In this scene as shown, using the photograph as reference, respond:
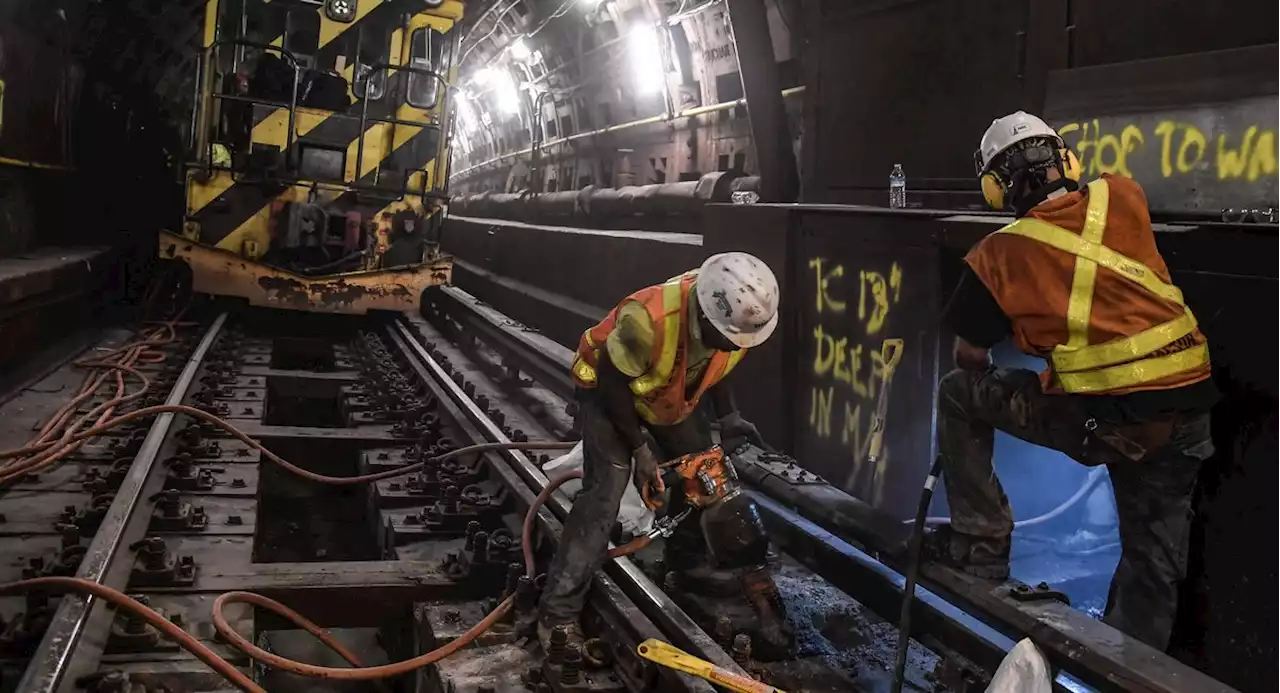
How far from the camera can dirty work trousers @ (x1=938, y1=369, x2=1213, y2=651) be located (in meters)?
3.12

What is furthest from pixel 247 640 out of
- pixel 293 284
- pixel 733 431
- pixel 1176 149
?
pixel 293 284

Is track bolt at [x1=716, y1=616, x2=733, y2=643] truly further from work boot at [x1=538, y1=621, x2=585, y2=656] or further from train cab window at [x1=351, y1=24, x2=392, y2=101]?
train cab window at [x1=351, y1=24, x2=392, y2=101]

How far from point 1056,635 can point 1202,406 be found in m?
0.82

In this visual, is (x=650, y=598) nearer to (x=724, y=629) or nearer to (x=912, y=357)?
(x=724, y=629)

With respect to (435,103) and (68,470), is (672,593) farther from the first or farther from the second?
(435,103)

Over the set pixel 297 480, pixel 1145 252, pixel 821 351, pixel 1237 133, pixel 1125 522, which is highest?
pixel 1237 133

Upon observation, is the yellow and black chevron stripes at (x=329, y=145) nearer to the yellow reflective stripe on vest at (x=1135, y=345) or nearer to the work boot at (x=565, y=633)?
the work boot at (x=565, y=633)

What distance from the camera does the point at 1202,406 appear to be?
2.98 metres

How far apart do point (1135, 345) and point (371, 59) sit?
803 cm

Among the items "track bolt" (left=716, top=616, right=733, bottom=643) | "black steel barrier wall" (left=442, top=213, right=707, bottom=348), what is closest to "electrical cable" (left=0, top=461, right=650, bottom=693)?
"track bolt" (left=716, top=616, right=733, bottom=643)

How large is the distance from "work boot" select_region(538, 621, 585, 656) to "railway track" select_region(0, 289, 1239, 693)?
0.16 ft

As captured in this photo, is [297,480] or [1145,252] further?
[297,480]

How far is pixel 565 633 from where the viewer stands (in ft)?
10.4

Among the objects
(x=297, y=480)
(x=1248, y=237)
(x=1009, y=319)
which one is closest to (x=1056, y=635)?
(x=1009, y=319)
